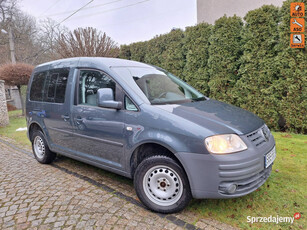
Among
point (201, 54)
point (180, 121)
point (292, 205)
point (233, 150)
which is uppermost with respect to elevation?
point (201, 54)

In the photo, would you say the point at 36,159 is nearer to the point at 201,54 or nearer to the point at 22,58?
the point at 201,54

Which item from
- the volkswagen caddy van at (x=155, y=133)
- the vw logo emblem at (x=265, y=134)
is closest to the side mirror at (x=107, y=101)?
the volkswagen caddy van at (x=155, y=133)

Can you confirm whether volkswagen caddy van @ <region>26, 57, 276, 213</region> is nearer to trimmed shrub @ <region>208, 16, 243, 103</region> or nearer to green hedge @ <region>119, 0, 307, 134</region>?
green hedge @ <region>119, 0, 307, 134</region>

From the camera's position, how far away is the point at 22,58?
23703mm

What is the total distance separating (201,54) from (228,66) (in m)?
1.13

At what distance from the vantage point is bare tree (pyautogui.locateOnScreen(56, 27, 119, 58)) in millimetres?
10492

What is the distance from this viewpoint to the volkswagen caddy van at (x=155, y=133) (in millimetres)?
2201

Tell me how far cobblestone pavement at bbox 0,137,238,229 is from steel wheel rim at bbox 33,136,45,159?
0.34 meters

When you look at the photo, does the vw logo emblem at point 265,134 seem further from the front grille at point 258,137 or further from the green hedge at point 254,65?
the green hedge at point 254,65

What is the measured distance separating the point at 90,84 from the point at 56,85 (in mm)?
917

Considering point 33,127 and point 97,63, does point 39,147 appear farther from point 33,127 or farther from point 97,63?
point 97,63

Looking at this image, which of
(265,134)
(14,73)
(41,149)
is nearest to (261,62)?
(265,134)

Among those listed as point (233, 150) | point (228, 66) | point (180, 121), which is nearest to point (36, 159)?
point (180, 121)

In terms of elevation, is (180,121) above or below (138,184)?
above
